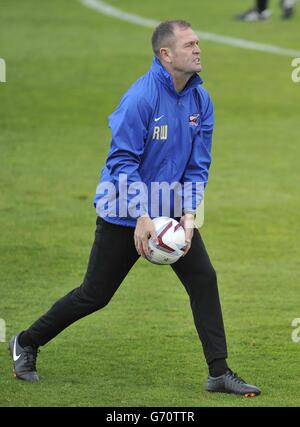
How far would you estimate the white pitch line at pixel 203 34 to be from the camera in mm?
24475

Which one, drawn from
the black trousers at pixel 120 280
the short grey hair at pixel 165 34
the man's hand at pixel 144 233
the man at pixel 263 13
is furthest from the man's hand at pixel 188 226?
the man at pixel 263 13

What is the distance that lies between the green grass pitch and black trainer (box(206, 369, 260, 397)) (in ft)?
0.21

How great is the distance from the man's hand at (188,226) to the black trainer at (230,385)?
35.9 inches

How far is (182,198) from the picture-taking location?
8766mm

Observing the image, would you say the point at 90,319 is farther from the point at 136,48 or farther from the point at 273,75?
the point at 136,48

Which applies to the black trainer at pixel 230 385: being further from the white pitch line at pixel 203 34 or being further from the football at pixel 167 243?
the white pitch line at pixel 203 34

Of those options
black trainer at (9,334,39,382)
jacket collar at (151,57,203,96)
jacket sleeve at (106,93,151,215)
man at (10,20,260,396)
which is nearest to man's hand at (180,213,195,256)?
man at (10,20,260,396)

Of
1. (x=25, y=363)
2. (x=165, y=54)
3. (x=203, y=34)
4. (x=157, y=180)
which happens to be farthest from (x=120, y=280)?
(x=203, y=34)

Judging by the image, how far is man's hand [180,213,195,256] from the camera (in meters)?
8.54

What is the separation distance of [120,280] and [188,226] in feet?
2.04

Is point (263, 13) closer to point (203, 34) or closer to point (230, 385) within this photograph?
point (203, 34)

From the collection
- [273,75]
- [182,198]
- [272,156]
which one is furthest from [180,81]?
[273,75]

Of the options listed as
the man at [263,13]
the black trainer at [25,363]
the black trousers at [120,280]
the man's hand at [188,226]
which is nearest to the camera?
the man's hand at [188,226]

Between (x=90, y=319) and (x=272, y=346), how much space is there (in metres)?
1.67
